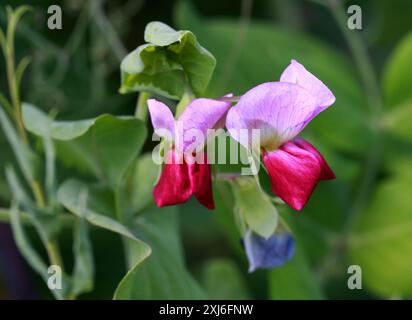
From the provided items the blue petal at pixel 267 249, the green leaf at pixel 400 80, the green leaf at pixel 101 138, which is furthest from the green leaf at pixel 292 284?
the green leaf at pixel 400 80

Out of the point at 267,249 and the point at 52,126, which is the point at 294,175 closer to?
the point at 267,249

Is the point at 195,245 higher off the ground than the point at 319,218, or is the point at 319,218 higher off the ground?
the point at 319,218

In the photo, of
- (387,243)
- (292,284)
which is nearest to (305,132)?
(387,243)

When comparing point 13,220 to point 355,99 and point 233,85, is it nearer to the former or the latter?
point 233,85

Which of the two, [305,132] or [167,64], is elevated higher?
[167,64]

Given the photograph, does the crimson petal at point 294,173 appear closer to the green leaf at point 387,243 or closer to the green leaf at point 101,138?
the green leaf at point 101,138

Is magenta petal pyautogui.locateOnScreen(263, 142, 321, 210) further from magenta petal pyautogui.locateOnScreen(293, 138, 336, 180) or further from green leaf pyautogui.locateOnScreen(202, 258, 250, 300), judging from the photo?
green leaf pyautogui.locateOnScreen(202, 258, 250, 300)
